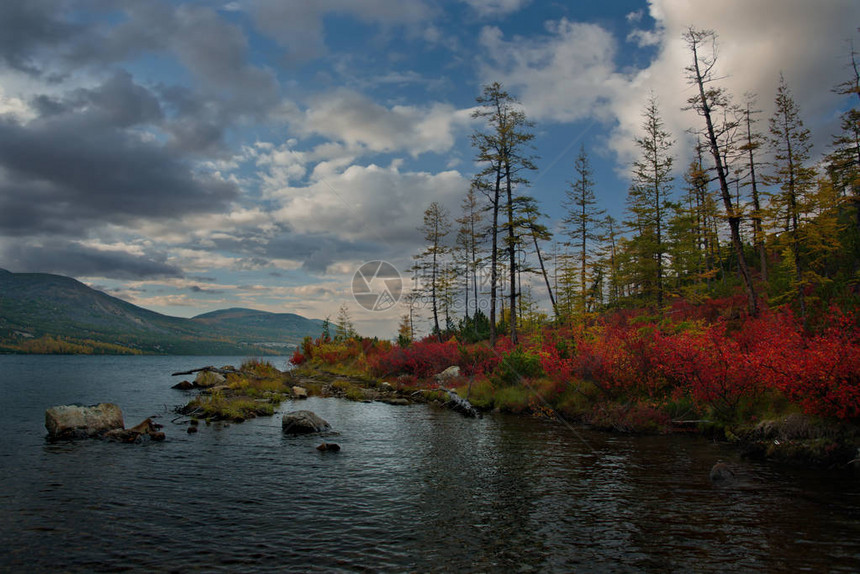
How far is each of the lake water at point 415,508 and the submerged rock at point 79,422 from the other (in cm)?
63

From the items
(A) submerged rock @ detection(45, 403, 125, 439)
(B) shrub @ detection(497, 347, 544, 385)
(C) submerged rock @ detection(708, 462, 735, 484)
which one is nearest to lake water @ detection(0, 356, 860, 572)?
(C) submerged rock @ detection(708, 462, 735, 484)

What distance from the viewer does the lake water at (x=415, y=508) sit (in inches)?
272

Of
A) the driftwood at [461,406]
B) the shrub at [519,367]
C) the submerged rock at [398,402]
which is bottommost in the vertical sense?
the submerged rock at [398,402]

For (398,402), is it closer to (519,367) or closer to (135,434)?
(519,367)

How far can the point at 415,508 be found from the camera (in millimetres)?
9352

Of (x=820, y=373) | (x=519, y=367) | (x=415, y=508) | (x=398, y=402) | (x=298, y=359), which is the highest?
(x=820, y=373)

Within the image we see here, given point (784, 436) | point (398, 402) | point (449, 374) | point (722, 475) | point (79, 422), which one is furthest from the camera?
point (449, 374)

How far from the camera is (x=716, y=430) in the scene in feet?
52.1

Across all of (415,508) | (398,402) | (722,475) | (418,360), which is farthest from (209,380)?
(722,475)

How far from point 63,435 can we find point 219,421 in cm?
568

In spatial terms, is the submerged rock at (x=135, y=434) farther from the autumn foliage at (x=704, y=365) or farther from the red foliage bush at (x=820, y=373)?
the red foliage bush at (x=820, y=373)

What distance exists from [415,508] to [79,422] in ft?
47.1

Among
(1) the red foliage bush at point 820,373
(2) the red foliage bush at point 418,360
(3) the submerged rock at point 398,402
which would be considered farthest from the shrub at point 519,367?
(1) the red foliage bush at point 820,373

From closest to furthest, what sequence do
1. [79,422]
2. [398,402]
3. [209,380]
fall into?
[79,422], [398,402], [209,380]
